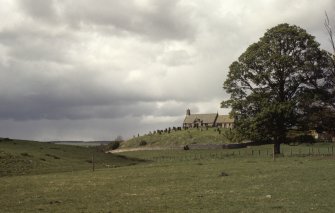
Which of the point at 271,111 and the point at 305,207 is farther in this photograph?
the point at 271,111

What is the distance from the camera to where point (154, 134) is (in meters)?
176

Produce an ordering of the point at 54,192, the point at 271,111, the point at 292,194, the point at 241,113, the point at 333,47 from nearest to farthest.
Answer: the point at 292,194 → the point at 54,192 → the point at 333,47 → the point at 271,111 → the point at 241,113

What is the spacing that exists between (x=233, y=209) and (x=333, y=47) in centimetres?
5002

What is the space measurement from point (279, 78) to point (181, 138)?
78.1 m

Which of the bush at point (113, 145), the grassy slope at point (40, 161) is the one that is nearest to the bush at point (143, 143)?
the bush at point (113, 145)

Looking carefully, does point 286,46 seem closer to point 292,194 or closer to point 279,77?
point 279,77

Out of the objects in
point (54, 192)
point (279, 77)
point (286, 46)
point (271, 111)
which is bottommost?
point (54, 192)

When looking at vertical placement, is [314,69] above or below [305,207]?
above

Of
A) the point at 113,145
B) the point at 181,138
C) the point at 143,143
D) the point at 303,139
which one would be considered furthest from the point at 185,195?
the point at 113,145

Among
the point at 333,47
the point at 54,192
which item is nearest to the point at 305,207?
the point at 54,192

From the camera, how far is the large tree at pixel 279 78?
255 feet

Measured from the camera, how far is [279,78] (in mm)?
79625

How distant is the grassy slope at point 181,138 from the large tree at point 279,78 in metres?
59.3

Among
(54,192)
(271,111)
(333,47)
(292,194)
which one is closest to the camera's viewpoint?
(292,194)
